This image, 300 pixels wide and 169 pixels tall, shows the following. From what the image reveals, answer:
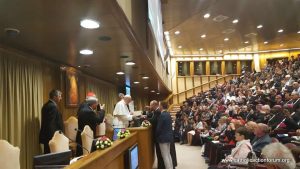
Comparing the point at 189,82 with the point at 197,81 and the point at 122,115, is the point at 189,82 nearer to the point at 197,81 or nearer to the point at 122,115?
the point at 197,81

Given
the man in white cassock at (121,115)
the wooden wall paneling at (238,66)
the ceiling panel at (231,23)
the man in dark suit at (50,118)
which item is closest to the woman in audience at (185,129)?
the ceiling panel at (231,23)

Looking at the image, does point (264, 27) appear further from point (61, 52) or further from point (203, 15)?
point (61, 52)

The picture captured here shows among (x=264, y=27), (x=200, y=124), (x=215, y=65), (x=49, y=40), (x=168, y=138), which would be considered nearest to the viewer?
(x=49, y=40)

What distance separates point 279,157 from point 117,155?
1.66 m

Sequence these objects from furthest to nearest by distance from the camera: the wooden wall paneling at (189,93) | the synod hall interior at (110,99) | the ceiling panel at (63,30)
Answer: the wooden wall paneling at (189,93), the synod hall interior at (110,99), the ceiling panel at (63,30)

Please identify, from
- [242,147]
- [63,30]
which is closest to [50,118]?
[63,30]

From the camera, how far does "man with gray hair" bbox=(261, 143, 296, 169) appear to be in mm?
2943

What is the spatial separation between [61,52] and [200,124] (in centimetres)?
730

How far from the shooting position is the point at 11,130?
461 centimetres

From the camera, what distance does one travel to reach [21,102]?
4945 mm

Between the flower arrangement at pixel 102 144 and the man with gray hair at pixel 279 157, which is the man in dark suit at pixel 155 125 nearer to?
the flower arrangement at pixel 102 144

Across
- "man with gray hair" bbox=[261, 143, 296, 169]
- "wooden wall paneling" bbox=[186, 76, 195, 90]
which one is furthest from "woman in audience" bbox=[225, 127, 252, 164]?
"wooden wall paneling" bbox=[186, 76, 195, 90]

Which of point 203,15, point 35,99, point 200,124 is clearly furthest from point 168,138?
point 203,15

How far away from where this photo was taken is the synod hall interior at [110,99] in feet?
10.0
